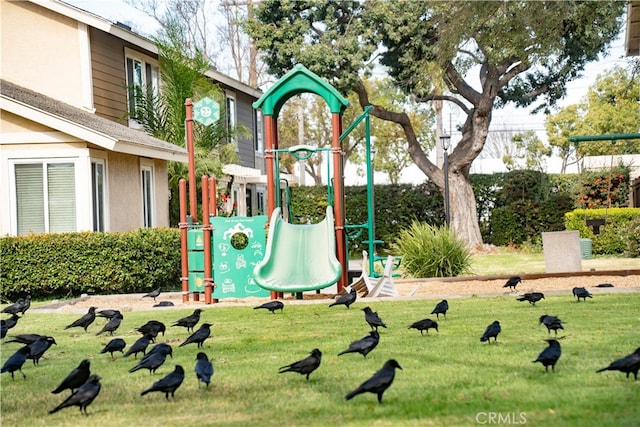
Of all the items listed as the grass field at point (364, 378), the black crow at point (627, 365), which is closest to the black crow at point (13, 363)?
the grass field at point (364, 378)

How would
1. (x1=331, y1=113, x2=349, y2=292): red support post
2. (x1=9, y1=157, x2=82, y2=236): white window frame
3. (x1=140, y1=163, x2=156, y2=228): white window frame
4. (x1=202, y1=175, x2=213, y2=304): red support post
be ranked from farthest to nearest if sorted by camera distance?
(x1=140, y1=163, x2=156, y2=228): white window frame < (x1=9, y1=157, x2=82, y2=236): white window frame < (x1=331, y1=113, x2=349, y2=292): red support post < (x1=202, y1=175, x2=213, y2=304): red support post

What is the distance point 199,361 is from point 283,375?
927 mm

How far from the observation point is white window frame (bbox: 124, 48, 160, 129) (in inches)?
933

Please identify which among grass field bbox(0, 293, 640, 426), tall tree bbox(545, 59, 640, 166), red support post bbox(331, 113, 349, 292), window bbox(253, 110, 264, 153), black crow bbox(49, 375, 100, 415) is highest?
tall tree bbox(545, 59, 640, 166)

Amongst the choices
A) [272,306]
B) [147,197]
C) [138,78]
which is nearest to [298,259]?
[272,306]

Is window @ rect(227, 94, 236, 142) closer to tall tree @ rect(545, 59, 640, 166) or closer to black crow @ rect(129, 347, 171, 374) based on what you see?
tall tree @ rect(545, 59, 640, 166)

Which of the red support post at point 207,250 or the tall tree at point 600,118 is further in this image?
the tall tree at point 600,118

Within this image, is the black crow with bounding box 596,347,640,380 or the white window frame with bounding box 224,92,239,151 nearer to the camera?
the black crow with bounding box 596,347,640,380

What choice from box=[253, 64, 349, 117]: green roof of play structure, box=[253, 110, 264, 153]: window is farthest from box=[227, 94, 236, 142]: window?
box=[253, 64, 349, 117]: green roof of play structure

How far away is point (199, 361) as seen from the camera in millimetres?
7102

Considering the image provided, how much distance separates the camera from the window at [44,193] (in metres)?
18.6

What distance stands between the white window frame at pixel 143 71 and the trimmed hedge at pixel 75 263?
269 inches

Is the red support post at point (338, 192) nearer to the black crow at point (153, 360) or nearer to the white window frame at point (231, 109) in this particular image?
the black crow at point (153, 360)

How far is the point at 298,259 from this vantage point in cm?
1561
